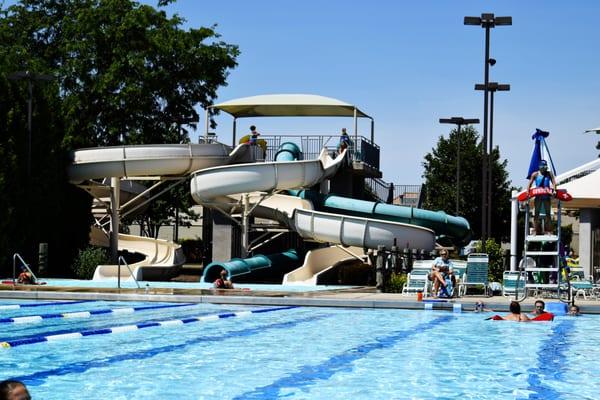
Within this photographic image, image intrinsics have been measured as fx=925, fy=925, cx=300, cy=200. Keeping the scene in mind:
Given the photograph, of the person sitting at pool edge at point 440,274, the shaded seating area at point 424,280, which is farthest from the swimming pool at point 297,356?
the shaded seating area at point 424,280

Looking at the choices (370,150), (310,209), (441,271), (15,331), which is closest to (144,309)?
(15,331)

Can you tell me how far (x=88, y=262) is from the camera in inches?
1175

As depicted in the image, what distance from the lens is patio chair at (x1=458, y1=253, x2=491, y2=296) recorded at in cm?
2180

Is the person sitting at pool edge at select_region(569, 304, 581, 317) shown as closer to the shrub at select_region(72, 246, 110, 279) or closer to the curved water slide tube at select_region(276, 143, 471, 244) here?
the curved water slide tube at select_region(276, 143, 471, 244)

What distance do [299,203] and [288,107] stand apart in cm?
785

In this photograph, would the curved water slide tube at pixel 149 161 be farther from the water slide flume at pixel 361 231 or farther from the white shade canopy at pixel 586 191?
the white shade canopy at pixel 586 191

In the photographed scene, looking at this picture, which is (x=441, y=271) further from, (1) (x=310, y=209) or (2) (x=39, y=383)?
(2) (x=39, y=383)

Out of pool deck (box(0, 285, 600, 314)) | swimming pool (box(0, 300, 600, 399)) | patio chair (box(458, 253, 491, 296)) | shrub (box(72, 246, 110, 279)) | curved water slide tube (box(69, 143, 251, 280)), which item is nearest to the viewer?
swimming pool (box(0, 300, 600, 399))

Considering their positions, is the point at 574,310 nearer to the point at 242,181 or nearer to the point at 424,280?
the point at 424,280

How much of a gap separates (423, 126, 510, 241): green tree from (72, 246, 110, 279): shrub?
83.5 ft

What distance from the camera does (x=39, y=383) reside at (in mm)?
9727

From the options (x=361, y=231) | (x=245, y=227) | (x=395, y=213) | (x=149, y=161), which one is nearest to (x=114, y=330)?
(x=361, y=231)

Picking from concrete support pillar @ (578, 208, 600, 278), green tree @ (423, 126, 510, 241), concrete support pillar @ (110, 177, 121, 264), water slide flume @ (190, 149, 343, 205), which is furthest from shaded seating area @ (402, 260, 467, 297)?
green tree @ (423, 126, 510, 241)

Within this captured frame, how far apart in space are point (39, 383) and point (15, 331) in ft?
17.3
